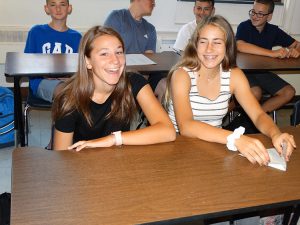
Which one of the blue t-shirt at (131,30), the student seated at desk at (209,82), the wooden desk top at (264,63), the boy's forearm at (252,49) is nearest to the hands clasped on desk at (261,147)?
the student seated at desk at (209,82)

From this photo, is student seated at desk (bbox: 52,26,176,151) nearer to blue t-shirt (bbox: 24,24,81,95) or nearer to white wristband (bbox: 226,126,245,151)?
white wristband (bbox: 226,126,245,151)

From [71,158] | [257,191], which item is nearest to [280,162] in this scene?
[257,191]

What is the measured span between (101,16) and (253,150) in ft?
8.64

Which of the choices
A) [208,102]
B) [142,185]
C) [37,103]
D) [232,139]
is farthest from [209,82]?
[37,103]

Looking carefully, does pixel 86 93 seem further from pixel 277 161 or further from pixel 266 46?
pixel 266 46

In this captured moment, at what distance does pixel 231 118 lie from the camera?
320 cm

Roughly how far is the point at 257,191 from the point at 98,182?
49 centimetres

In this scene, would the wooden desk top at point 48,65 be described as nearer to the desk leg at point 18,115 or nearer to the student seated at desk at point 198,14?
the desk leg at point 18,115

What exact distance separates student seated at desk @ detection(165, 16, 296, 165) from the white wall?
75.7 inches

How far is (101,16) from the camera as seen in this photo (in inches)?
141

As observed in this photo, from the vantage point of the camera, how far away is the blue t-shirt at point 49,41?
112 inches

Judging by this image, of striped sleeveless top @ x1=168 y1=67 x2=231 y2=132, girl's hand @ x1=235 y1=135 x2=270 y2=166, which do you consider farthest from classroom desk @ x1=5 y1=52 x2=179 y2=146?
girl's hand @ x1=235 y1=135 x2=270 y2=166

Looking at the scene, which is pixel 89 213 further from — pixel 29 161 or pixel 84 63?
pixel 84 63

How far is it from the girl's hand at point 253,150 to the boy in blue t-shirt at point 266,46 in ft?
5.73
